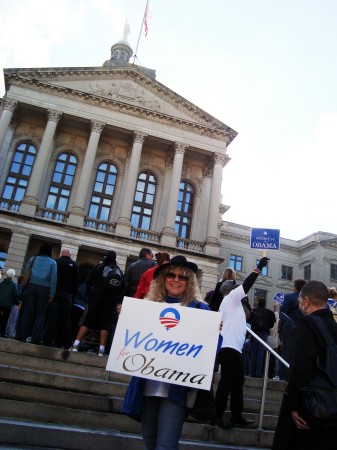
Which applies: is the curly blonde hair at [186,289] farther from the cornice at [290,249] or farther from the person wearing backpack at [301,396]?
the cornice at [290,249]

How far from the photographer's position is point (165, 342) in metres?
3.28

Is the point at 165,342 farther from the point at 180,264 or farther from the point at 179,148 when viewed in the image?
the point at 179,148

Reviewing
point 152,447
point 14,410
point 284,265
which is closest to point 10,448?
point 14,410

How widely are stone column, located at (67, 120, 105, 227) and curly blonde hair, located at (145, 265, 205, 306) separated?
24.0m

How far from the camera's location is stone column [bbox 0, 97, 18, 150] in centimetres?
2747

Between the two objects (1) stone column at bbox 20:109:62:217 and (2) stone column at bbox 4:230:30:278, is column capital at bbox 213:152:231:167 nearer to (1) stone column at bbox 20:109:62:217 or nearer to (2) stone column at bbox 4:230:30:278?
(1) stone column at bbox 20:109:62:217

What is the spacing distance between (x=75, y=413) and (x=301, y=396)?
9.65 feet

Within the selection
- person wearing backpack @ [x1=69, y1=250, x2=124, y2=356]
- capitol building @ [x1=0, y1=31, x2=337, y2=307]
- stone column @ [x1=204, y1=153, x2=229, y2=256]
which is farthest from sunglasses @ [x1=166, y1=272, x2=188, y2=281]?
stone column @ [x1=204, y1=153, x2=229, y2=256]

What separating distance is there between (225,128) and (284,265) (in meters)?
21.0

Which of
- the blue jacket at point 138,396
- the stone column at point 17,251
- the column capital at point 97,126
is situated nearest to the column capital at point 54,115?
the column capital at point 97,126

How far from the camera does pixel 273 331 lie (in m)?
11.6

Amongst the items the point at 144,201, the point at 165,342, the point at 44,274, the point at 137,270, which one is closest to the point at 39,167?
the point at 144,201

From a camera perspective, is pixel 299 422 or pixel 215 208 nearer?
pixel 299 422

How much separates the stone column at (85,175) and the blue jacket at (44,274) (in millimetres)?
19540
